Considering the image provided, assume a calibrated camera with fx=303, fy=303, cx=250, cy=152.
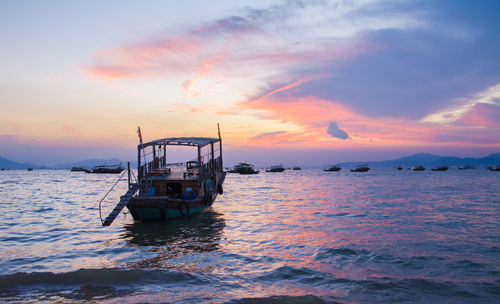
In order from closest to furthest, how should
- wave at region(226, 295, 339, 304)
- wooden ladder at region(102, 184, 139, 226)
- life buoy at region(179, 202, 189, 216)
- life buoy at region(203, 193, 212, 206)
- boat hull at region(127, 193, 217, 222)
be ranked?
wave at region(226, 295, 339, 304) → wooden ladder at region(102, 184, 139, 226) → boat hull at region(127, 193, 217, 222) → life buoy at region(179, 202, 189, 216) → life buoy at region(203, 193, 212, 206)

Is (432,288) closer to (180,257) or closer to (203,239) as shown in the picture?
(180,257)

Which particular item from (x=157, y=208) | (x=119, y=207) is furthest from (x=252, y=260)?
(x=119, y=207)

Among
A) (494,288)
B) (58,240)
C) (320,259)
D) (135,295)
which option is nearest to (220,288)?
(135,295)

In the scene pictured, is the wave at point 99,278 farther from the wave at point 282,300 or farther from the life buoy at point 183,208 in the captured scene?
the life buoy at point 183,208

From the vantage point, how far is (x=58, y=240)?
527 inches

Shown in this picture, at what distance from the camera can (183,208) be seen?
1794 cm

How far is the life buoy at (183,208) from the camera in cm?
1778

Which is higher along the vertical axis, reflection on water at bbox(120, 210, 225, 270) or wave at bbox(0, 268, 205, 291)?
wave at bbox(0, 268, 205, 291)

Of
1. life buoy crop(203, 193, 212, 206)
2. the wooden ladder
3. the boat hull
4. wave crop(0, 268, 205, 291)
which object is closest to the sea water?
wave crop(0, 268, 205, 291)

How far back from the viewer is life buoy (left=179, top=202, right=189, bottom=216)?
58.3ft

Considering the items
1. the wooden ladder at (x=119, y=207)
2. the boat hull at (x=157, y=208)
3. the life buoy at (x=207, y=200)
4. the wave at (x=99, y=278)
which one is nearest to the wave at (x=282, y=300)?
the wave at (x=99, y=278)

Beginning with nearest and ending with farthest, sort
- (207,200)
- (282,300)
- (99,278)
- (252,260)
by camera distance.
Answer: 1. (282,300)
2. (99,278)
3. (252,260)
4. (207,200)

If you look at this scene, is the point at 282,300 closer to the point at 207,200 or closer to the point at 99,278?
the point at 99,278

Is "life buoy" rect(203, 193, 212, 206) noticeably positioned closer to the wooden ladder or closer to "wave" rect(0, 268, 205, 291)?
the wooden ladder
